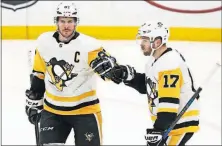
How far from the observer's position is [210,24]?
665 centimetres

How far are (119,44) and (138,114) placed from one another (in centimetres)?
278

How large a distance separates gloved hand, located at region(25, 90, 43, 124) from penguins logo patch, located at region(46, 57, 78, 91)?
200 millimetres

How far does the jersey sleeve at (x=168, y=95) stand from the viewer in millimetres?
2004

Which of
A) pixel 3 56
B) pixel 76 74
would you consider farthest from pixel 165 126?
pixel 3 56

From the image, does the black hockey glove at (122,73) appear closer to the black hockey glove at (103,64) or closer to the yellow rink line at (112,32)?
the black hockey glove at (103,64)

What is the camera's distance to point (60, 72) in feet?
7.59

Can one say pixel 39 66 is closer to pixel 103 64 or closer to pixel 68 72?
pixel 68 72

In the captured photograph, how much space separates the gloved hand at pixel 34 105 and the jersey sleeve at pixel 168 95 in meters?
0.74

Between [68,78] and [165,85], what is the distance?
54 centimetres

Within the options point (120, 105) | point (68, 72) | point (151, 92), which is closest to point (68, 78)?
point (68, 72)

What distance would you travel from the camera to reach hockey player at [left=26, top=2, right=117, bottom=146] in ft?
7.51

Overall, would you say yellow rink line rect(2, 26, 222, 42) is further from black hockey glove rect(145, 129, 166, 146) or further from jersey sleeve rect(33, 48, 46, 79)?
black hockey glove rect(145, 129, 166, 146)

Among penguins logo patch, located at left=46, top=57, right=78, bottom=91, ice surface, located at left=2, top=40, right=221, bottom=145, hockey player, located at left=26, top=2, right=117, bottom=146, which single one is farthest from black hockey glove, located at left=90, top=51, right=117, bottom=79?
ice surface, located at left=2, top=40, right=221, bottom=145

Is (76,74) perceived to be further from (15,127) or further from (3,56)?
(3,56)
